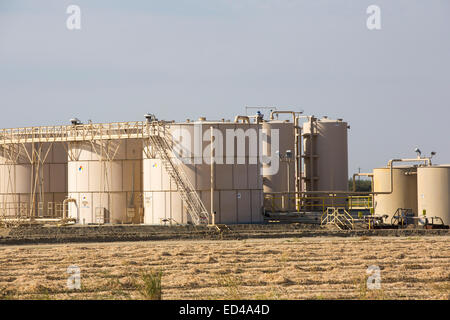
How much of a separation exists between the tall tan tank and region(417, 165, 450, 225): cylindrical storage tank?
35.9ft

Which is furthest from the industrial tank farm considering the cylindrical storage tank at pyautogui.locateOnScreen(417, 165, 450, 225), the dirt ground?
the dirt ground

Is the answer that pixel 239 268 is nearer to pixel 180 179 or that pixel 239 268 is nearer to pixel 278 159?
pixel 180 179

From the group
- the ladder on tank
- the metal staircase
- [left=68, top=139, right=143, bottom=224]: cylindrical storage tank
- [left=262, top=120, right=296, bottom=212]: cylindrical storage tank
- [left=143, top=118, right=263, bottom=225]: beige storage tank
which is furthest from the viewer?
[left=262, top=120, right=296, bottom=212]: cylindrical storage tank

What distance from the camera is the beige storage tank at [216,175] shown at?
3919 cm

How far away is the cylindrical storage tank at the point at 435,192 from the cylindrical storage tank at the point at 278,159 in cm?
974

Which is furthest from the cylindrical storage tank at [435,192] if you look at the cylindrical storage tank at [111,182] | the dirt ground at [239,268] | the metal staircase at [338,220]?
the cylindrical storage tank at [111,182]

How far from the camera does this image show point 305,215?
4231cm

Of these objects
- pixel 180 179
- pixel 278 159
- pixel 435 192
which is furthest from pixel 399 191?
pixel 180 179

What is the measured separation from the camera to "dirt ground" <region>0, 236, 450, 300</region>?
59.9 ft

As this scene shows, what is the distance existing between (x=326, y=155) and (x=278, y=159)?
382cm

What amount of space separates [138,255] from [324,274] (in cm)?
840

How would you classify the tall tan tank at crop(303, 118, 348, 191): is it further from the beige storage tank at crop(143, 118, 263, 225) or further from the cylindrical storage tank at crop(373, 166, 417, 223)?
the beige storage tank at crop(143, 118, 263, 225)

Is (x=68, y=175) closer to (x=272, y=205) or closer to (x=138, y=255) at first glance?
(x=272, y=205)

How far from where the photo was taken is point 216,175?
39406 millimetres
